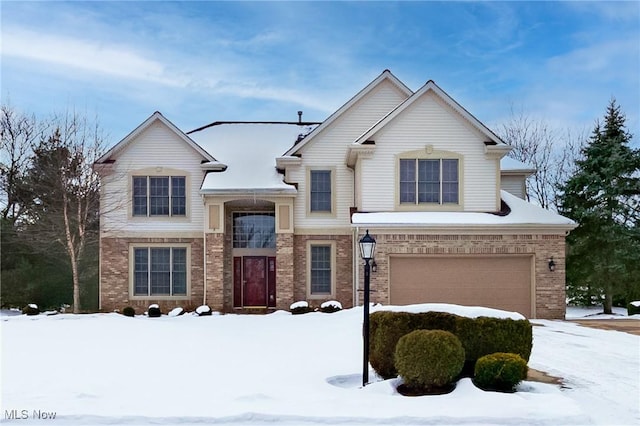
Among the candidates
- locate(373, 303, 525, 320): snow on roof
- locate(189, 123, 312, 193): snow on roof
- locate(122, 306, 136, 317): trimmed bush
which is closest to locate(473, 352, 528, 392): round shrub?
locate(373, 303, 525, 320): snow on roof

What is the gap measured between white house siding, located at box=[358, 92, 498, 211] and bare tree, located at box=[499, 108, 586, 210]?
630 inches

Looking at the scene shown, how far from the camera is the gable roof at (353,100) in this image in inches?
808

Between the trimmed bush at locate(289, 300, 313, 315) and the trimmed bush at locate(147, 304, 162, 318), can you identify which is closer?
the trimmed bush at locate(289, 300, 313, 315)

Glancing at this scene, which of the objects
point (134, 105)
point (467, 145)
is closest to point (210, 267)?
point (467, 145)

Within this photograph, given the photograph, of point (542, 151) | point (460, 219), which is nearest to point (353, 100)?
point (460, 219)

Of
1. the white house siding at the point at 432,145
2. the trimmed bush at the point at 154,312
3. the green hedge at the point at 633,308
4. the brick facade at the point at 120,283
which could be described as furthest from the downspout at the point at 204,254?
the green hedge at the point at 633,308

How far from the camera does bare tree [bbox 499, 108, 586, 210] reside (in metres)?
33.8

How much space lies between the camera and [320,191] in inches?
816

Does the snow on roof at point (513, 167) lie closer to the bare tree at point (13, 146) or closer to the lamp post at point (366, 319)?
the lamp post at point (366, 319)

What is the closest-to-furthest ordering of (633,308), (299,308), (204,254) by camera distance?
1. (299,308)
2. (204,254)
3. (633,308)

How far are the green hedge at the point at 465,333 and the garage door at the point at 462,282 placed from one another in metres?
9.05

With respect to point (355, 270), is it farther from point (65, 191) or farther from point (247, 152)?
point (65, 191)

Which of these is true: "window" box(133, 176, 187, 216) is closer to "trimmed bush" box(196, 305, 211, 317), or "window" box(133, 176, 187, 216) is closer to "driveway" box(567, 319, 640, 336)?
"trimmed bush" box(196, 305, 211, 317)

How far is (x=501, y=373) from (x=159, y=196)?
1587cm
